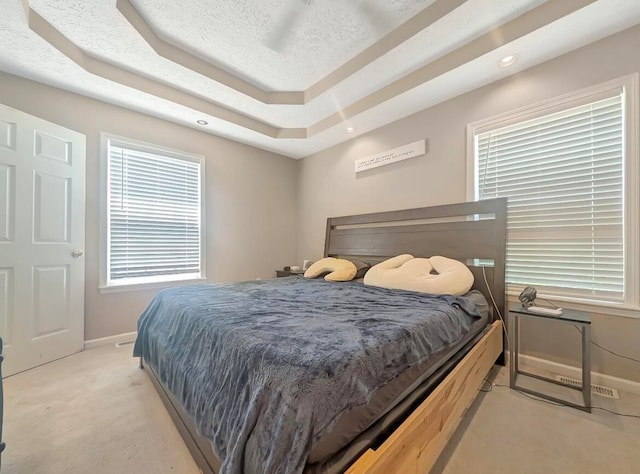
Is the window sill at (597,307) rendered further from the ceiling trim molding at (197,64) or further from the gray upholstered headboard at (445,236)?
the ceiling trim molding at (197,64)

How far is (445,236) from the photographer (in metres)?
2.62

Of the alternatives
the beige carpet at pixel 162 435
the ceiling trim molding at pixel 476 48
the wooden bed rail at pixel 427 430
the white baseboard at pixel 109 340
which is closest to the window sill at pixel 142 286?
the white baseboard at pixel 109 340

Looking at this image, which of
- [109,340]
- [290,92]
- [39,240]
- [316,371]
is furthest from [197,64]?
[109,340]

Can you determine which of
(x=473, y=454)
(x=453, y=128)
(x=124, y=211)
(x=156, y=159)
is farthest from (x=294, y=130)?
(x=473, y=454)

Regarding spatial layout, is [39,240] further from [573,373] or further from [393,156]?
[573,373]

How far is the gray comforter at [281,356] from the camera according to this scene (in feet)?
2.55

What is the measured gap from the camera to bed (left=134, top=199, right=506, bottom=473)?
2.59ft

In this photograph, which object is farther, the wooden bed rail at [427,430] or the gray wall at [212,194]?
the gray wall at [212,194]

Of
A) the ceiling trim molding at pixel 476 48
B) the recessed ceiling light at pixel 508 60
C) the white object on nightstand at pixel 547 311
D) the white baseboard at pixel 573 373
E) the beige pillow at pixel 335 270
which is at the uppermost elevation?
the ceiling trim molding at pixel 476 48

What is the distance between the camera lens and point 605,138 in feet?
6.37

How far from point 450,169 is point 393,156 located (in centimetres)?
70

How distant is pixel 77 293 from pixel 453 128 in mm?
4111

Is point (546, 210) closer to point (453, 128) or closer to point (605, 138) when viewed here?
point (605, 138)

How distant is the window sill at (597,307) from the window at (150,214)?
3.73 meters
